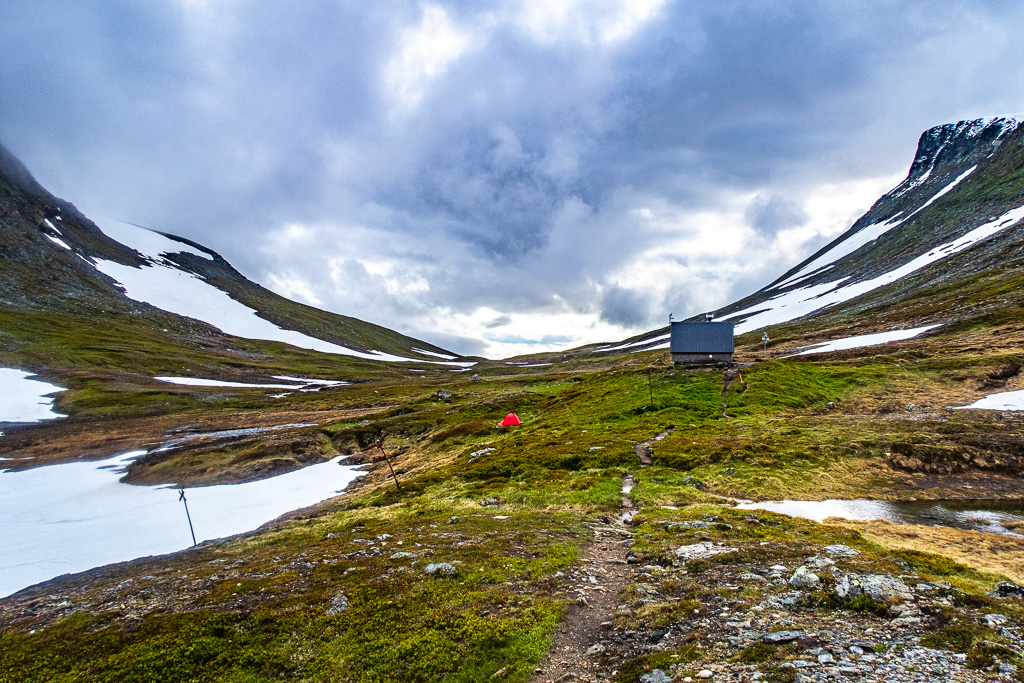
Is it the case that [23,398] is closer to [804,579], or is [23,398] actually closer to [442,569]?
[442,569]

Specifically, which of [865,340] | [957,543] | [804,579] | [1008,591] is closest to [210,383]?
[804,579]

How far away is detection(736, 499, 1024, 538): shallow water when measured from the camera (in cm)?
2135

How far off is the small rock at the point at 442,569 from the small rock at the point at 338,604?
2.97 meters

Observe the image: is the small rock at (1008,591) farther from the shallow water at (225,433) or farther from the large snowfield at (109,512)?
the shallow water at (225,433)

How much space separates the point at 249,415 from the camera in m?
89.5

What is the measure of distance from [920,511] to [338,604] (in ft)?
95.7

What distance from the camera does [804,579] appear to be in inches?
497

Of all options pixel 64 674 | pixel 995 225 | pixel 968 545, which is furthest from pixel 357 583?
pixel 995 225

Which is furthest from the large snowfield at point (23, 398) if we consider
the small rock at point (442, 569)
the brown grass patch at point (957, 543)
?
the brown grass patch at point (957, 543)

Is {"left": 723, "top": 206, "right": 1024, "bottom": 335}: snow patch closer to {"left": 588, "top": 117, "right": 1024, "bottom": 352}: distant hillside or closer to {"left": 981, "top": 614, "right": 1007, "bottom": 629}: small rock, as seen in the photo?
{"left": 588, "top": 117, "right": 1024, "bottom": 352}: distant hillside

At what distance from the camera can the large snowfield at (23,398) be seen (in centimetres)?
8050

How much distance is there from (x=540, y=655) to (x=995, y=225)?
19367 cm

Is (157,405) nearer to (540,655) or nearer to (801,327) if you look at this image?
(540,655)

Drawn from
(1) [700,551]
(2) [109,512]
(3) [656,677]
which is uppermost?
(2) [109,512]
